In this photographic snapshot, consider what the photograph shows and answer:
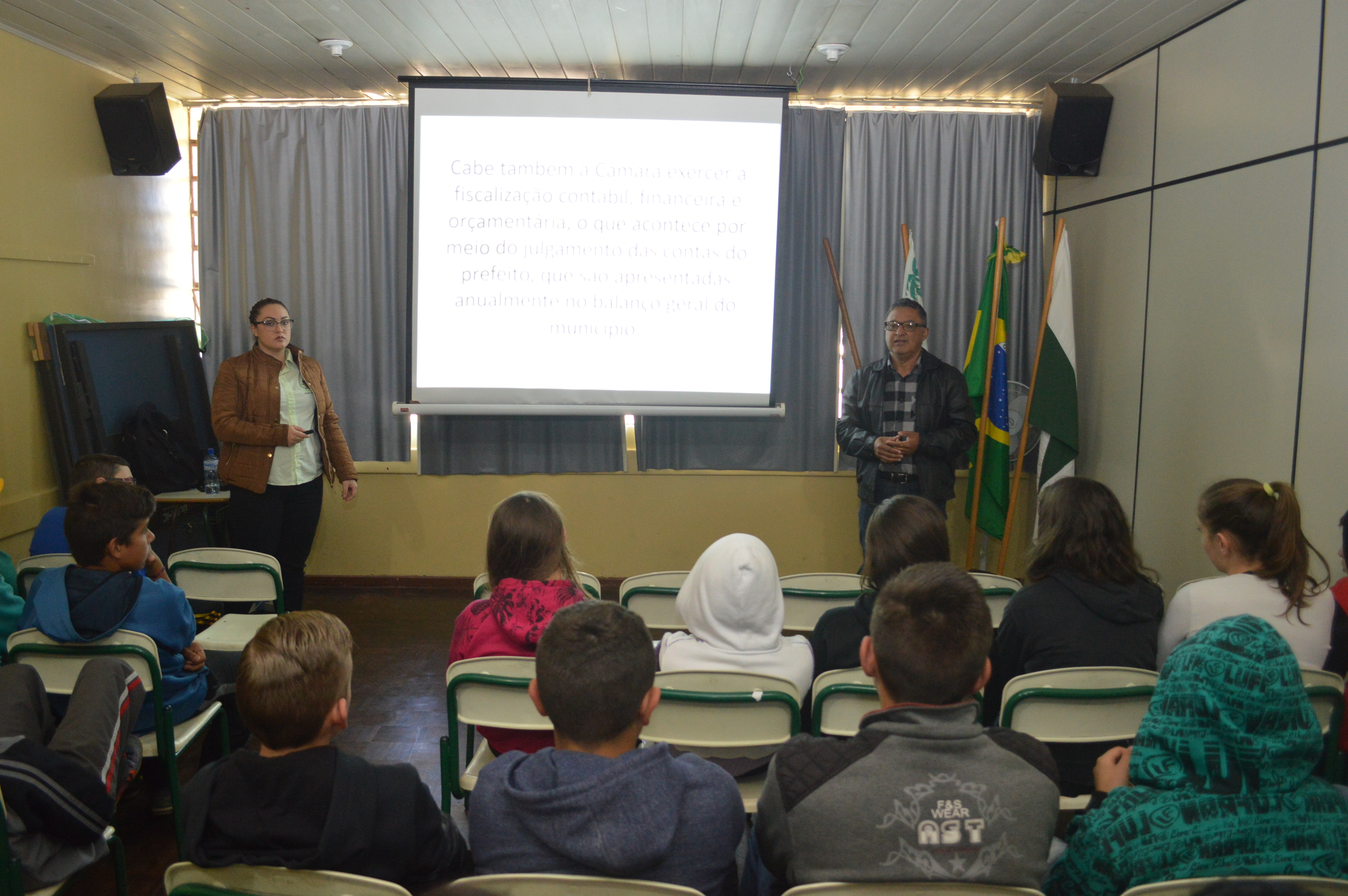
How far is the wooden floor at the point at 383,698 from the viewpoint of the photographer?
2.52 metres

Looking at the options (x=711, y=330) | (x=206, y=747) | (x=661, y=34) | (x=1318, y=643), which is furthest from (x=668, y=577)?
(x=661, y=34)

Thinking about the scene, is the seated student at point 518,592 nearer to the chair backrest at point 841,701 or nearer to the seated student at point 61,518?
the chair backrest at point 841,701

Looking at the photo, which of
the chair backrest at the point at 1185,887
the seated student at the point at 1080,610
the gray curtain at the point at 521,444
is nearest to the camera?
the chair backrest at the point at 1185,887

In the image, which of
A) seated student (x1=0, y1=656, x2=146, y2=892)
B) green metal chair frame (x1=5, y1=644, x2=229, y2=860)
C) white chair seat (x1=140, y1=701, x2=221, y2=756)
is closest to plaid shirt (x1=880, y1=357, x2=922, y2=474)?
white chair seat (x1=140, y1=701, x2=221, y2=756)

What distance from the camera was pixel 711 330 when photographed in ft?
16.0

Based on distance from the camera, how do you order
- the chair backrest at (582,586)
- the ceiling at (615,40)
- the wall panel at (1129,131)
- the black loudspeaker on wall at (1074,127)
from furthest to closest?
the black loudspeaker on wall at (1074,127), the wall panel at (1129,131), the ceiling at (615,40), the chair backrest at (582,586)

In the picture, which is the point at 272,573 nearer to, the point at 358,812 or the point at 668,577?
the point at 668,577

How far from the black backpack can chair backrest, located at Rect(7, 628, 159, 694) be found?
7.68ft

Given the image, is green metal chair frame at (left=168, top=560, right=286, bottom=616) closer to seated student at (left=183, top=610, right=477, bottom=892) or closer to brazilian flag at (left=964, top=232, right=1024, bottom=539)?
seated student at (left=183, top=610, right=477, bottom=892)

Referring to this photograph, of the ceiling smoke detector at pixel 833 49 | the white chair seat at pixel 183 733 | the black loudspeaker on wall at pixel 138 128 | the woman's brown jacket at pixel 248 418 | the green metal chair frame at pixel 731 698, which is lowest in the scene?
the white chair seat at pixel 183 733

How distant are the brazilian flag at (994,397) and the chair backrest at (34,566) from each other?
3923 mm

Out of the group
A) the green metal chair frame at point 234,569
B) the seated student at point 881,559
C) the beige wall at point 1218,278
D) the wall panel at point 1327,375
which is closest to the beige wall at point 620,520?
the beige wall at point 1218,278

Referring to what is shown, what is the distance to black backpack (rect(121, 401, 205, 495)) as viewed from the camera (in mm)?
4398

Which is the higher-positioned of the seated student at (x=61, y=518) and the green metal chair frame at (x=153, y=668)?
the seated student at (x=61, y=518)
